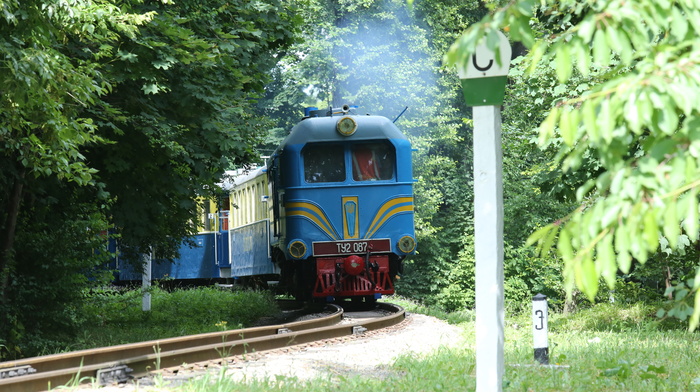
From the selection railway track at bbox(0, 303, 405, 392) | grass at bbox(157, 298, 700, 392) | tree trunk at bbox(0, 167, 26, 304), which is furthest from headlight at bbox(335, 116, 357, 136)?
grass at bbox(157, 298, 700, 392)

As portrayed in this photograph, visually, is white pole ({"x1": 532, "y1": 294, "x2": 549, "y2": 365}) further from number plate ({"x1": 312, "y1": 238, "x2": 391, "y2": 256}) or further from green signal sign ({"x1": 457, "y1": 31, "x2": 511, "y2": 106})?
number plate ({"x1": 312, "y1": 238, "x2": 391, "y2": 256})

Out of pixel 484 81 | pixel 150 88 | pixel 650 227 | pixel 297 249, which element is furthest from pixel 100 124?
pixel 650 227

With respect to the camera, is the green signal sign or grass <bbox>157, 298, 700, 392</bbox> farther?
grass <bbox>157, 298, 700, 392</bbox>

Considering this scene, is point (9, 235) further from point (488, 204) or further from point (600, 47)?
point (600, 47)

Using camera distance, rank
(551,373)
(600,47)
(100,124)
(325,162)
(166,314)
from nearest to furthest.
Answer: (600,47)
(551,373)
(100,124)
(325,162)
(166,314)

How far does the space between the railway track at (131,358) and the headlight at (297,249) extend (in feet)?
14.0

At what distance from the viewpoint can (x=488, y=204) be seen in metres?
4.30

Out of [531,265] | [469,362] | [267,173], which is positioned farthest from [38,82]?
[531,265]

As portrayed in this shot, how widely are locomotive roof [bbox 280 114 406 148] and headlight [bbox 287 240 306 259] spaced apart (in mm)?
1803

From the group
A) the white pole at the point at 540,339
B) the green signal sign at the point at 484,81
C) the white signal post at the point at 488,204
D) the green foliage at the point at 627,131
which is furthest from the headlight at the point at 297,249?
the green foliage at the point at 627,131

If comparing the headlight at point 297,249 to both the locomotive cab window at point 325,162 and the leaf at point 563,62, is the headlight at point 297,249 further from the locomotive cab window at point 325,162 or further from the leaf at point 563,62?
the leaf at point 563,62

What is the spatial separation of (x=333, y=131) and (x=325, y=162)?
0.59 meters

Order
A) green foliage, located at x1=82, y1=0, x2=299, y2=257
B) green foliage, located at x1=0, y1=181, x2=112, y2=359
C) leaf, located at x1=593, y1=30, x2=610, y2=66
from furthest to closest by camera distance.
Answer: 1. green foliage, located at x1=82, y1=0, x2=299, y2=257
2. green foliage, located at x1=0, y1=181, x2=112, y2=359
3. leaf, located at x1=593, y1=30, x2=610, y2=66

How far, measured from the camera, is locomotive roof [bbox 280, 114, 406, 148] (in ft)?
51.0
